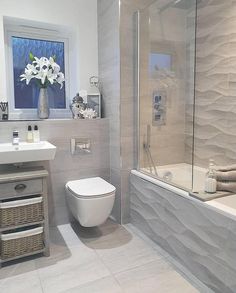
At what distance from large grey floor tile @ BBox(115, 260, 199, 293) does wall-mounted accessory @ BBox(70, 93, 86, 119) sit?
5.03ft

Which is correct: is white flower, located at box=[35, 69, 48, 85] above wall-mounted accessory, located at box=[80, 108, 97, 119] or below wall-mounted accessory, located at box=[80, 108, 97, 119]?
above

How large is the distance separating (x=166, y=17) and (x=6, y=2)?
1.53m

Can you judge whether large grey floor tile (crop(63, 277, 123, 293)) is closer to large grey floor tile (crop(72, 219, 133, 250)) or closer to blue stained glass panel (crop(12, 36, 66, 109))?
large grey floor tile (crop(72, 219, 133, 250))

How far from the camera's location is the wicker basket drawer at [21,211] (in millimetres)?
1895

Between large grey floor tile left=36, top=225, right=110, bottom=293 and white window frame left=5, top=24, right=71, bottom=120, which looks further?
white window frame left=5, top=24, right=71, bottom=120

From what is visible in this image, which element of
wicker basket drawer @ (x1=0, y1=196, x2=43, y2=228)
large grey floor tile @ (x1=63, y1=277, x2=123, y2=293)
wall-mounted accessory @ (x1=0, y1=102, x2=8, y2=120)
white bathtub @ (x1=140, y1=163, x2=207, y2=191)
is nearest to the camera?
large grey floor tile @ (x1=63, y1=277, x2=123, y2=293)

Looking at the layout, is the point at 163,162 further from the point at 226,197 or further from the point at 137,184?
the point at 226,197

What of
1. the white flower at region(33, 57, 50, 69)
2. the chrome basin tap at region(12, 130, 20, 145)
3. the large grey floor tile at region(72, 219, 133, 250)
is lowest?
the large grey floor tile at region(72, 219, 133, 250)

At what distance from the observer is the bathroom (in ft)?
6.89

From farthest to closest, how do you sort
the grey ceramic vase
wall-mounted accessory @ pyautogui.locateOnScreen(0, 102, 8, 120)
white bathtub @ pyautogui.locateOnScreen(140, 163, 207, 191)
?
the grey ceramic vase → wall-mounted accessory @ pyautogui.locateOnScreen(0, 102, 8, 120) → white bathtub @ pyautogui.locateOnScreen(140, 163, 207, 191)

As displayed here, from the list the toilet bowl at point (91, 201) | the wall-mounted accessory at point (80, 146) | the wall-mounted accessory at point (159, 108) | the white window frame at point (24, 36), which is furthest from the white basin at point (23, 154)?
the wall-mounted accessory at point (159, 108)

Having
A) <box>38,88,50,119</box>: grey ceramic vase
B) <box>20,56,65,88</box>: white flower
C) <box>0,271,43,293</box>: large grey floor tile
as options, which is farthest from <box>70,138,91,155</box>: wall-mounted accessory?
<box>0,271,43,293</box>: large grey floor tile

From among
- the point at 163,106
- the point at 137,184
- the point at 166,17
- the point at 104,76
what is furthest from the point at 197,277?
the point at 166,17

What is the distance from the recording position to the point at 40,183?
2010mm
